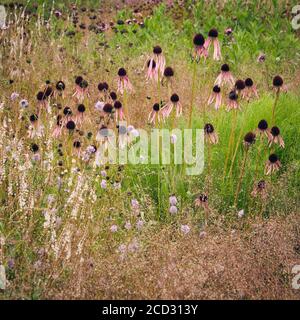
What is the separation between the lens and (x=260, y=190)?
3.38 m

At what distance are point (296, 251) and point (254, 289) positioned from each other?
20.7 inches

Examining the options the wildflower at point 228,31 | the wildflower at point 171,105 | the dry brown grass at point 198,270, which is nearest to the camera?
the dry brown grass at point 198,270

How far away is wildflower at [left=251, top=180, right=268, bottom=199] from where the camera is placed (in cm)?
330

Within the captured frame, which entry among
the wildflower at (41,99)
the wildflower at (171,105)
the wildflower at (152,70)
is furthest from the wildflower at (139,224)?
the wildflower at (41,99)

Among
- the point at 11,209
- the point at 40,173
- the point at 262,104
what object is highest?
the point at 262,104

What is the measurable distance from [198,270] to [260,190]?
904mm

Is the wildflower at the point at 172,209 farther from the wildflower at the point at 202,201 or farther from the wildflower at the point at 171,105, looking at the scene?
the wildflower at the point at 171,105

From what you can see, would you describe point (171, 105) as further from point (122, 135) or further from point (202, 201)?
point (202, 201)

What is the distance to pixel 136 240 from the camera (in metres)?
2.91

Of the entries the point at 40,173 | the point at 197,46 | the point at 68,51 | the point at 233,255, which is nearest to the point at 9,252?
the point at 40,173

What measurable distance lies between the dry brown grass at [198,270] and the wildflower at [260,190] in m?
0.28

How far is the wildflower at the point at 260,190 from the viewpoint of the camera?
3.30m

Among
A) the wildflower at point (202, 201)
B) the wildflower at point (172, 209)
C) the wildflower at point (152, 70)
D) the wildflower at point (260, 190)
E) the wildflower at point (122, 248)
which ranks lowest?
the wildflower at point (122, 248)
